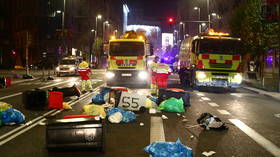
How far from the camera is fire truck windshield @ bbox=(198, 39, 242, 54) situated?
2090 cm

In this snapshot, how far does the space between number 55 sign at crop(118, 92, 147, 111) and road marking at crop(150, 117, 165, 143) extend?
3.98 feet

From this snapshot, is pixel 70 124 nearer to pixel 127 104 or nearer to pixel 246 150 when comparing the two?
pixel 246 150

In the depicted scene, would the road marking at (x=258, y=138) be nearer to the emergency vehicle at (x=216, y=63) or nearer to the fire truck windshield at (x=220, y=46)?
the emergency vehicle at (x=216, y=63)

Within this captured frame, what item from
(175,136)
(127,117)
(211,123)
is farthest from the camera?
(127,117)

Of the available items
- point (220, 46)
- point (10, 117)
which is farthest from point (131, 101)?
point (220, 46)

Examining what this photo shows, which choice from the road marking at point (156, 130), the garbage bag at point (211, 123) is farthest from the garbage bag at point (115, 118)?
the garbage bag at point (211, 123)

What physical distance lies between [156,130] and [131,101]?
294 centimetres

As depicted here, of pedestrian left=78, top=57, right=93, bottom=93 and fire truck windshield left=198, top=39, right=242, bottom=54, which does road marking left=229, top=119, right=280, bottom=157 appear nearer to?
pedestrian left=78, top=57, right=93, bottom=93

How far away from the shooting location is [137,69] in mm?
22391

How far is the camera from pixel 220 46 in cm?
2105

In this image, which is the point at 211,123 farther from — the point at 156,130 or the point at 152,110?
the point at 152,110

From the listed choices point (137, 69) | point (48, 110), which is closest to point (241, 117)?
point (48, 110)

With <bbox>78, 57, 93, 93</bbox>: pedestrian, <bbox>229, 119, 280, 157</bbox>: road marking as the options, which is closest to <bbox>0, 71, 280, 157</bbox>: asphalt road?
<bbox>229, 119, 280, 157</bbox>: road marking

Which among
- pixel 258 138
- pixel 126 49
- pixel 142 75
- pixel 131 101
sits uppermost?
pixel 126 49
